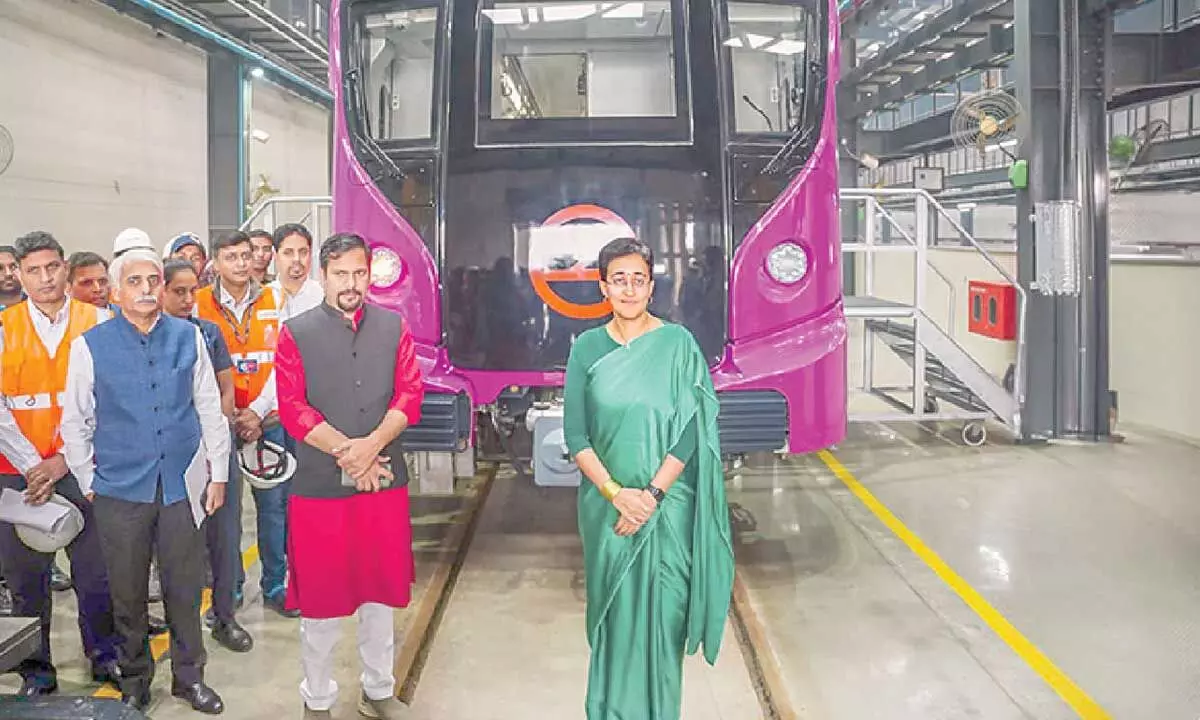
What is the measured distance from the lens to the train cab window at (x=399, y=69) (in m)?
4.90

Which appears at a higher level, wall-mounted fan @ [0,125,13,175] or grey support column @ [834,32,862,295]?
grey support column @ [834,32,862,295]

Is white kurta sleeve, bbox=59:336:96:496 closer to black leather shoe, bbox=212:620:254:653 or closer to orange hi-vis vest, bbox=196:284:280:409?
orange hi-vis vest, bbox=196:284:280:409

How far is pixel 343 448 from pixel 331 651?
73cm

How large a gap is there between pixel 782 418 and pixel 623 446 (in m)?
1.63

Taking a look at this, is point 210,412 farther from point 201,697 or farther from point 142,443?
point 201,697

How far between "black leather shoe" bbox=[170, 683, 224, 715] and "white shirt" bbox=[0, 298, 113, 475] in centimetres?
97

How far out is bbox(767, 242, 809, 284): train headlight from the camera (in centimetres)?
464

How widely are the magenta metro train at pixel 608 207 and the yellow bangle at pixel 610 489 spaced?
4.92 ft

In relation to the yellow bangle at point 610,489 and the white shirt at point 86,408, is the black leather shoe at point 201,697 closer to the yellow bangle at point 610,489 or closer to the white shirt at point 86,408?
the white shirt at point 86,408

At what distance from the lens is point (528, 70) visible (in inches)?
204

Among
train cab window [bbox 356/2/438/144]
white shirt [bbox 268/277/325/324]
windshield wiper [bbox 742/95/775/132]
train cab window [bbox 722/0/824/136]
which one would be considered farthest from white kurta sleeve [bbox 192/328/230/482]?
windshield wiper [bbox 742/95/775/132]

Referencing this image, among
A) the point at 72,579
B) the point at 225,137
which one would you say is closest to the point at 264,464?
the point at 72,579

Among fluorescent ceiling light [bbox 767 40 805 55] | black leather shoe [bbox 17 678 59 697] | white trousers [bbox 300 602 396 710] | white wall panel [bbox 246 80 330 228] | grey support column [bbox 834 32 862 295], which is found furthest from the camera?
white wall panel [bbox 246 80 330 228]

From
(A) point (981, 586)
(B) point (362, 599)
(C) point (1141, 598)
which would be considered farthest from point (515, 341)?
(C) point (1141, 598)
